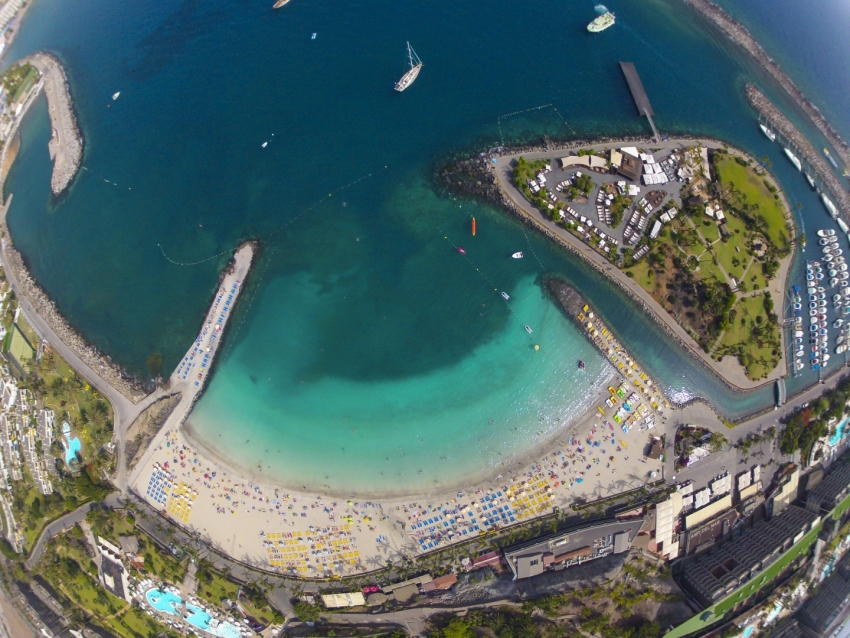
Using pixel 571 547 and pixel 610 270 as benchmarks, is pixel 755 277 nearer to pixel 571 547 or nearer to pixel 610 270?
pixel 610 270

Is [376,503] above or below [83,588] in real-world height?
above

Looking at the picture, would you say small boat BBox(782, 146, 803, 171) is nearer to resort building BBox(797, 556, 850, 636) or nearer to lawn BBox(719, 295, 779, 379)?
lawn BBox(719, 295, 779, 379)

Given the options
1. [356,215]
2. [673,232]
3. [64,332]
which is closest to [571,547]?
[673,232]

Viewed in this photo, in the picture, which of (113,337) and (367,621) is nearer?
(367,621)

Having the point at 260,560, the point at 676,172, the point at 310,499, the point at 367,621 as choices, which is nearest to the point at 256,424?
the point at 310,499

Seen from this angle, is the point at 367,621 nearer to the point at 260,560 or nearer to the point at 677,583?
the point at 260,560

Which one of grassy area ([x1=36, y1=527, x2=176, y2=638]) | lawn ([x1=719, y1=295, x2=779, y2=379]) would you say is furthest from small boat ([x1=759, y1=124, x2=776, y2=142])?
grassy area ([x1=36, y1=527, x2=176, y2=638])

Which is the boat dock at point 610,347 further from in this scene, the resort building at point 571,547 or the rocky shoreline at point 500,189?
the resort building at point 571,547
